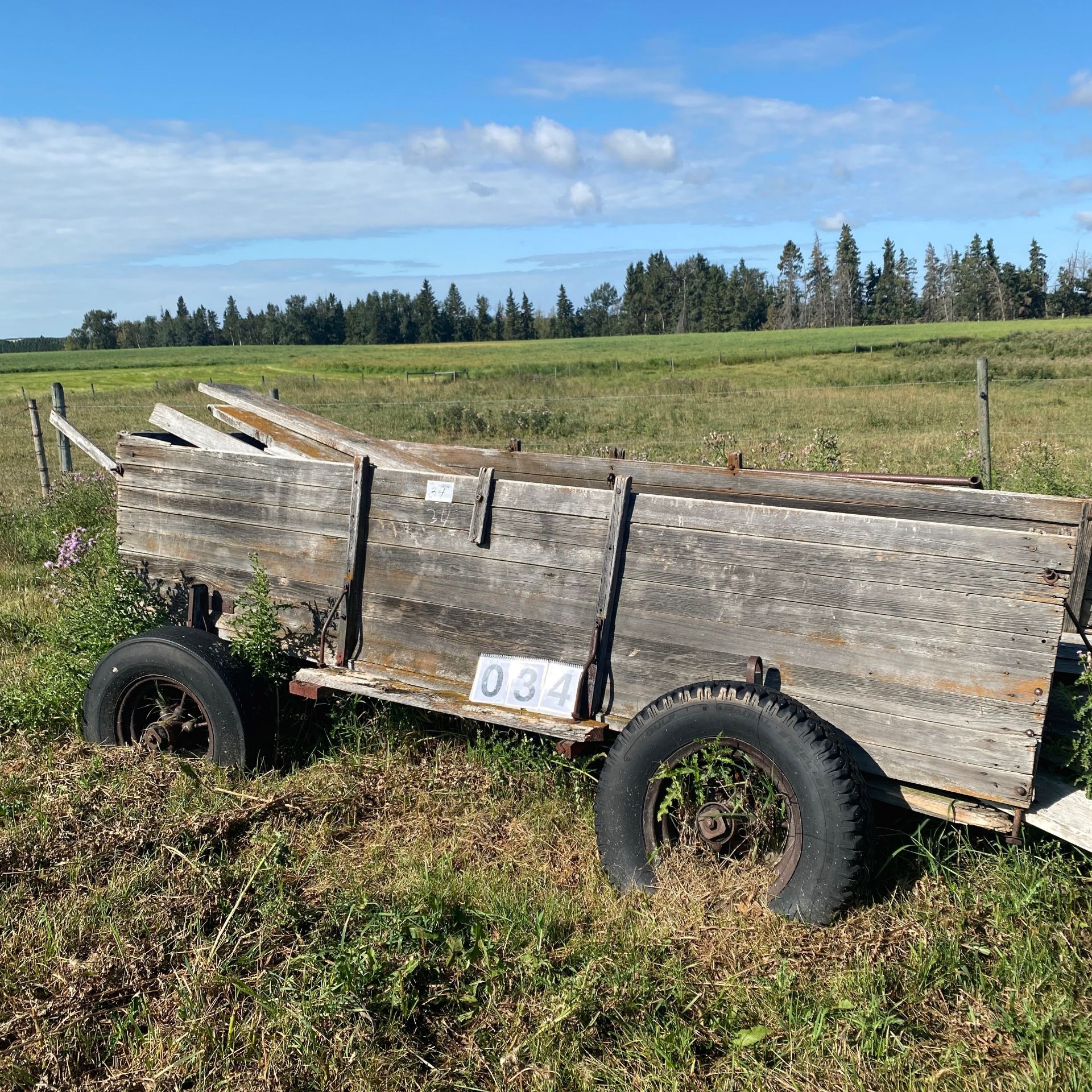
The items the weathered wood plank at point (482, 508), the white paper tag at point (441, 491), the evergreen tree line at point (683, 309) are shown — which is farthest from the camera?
the evergreen tree line at point (683, 309)

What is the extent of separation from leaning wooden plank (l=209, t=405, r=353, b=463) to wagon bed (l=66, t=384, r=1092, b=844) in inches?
0.6

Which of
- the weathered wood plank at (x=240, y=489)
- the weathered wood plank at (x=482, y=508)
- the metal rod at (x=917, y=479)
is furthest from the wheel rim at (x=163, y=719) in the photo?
the metal rod at (x=917, y=479)

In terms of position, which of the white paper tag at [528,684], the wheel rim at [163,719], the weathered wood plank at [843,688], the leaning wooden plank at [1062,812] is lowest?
the wheel rim at [163,719]

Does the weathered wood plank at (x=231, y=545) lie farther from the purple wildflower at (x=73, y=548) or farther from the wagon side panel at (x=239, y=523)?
the purple wildflower at (x=73, y=548)

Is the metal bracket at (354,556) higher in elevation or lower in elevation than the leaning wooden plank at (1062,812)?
higher

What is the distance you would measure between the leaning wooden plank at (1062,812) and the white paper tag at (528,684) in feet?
5.19

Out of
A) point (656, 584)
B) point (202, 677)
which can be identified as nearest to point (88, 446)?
point (202, 677)

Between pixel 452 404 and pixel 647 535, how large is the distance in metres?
19.2

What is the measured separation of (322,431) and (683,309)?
120691 millimetres

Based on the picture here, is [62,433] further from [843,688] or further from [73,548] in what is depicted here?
[843,688]

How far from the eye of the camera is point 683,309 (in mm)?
120250

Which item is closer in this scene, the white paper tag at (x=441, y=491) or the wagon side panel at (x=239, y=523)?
the white paper tag at (x=441, y=491)

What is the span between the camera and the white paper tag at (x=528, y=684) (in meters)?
3.55

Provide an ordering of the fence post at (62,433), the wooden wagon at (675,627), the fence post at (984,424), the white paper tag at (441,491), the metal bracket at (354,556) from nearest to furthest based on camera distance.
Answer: the wooden wagon at (675,627) → the white paper tag at (441,491) → the metal bracket at (354,556) → the fence post at (984,424) → the fence post at (62,433)
